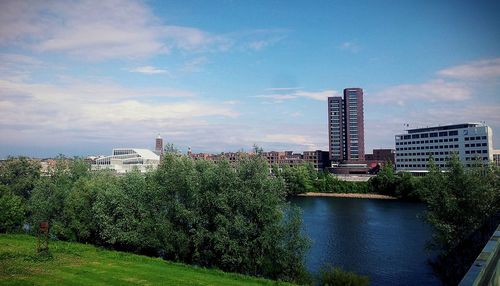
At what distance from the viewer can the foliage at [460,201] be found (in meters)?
30.1

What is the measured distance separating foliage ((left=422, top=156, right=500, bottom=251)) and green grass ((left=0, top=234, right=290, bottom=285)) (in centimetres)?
1479

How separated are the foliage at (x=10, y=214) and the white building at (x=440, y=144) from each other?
104 meters

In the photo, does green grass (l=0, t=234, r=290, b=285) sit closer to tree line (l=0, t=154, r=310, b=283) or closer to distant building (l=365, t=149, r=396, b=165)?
tree line (l=0, t=154, r=310, b=283)

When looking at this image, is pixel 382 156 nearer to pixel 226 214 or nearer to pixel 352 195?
pixel 352 195

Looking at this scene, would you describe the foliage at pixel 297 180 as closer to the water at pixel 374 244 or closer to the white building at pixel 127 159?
the water at pixel 374 244

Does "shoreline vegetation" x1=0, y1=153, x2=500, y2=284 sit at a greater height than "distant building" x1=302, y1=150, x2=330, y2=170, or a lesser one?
lesser

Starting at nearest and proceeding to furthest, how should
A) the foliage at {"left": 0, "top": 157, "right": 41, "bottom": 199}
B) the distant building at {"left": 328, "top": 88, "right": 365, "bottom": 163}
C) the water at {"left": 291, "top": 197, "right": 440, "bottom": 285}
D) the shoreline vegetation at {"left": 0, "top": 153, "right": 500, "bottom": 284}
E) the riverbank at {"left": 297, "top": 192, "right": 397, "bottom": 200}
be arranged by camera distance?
the shoreline vegetation at {"left": 0, "top": 153, "right": 500, "bottom": 284} < the water at {"left": 291, "top": 197, "right": 440, "bottom": 285} < the foliage at {"left": 0, "top": 157, "right": 41, "bottom": 199} < the riverbank at {"left": 297, "top": 192, "right": 397, "bottom": 200} < the distant building at {"left": 328, "top": 88, "right": 365, "bottom": 163}

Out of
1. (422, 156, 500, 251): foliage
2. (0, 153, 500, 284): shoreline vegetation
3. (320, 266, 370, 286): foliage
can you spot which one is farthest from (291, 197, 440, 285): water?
(320, 266, 370, 286): foliage

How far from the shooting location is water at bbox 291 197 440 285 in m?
36.8

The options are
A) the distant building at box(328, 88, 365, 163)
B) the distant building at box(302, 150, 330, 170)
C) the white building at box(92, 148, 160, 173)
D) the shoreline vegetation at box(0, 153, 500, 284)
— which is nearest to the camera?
the shoreline vegetation at box(0, 153, 500, 284)

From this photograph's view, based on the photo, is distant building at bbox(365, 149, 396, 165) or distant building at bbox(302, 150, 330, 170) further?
distant building at bbox(302, 150, 330, 170)

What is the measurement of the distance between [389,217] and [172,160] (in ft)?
161

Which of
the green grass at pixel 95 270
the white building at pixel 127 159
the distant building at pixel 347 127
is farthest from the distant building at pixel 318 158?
the green grass at pixel 95 270

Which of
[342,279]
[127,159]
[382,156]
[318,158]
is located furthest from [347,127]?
[342,279]
